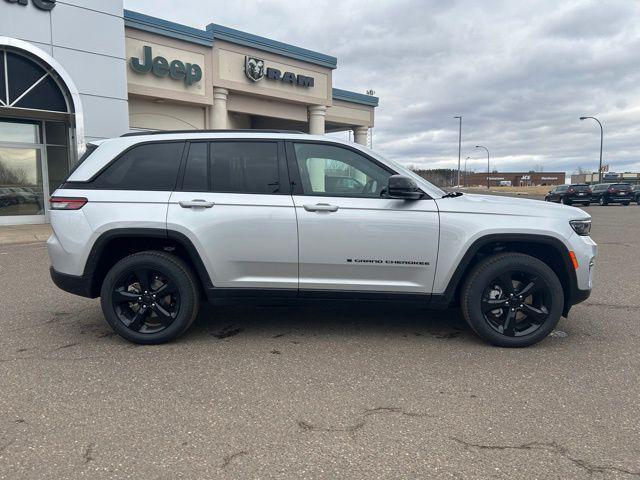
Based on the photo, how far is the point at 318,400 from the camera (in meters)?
3.26

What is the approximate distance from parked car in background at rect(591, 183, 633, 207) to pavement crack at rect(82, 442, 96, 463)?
1368 inches

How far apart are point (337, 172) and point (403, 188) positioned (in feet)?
2.08

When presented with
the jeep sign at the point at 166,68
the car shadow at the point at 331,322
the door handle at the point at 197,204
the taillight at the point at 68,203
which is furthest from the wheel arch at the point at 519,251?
the jeep sign at the point at 166,68

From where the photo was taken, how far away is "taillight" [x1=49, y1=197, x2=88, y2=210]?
4227mm

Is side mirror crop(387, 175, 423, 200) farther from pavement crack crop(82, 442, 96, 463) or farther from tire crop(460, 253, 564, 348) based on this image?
pavement crack crop(82, 442, 96, 463)

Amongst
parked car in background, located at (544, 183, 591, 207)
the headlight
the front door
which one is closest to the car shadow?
the front door

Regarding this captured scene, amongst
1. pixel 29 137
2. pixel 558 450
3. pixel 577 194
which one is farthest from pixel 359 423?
pixel 577 194

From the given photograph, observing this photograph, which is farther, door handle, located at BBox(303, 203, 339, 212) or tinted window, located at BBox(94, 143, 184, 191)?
tinted window, located at BBox(94, 143, 184, 191)

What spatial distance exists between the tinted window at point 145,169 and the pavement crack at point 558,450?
307 cm

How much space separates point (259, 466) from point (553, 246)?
9.73 feet

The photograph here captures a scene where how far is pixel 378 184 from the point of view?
4.23m

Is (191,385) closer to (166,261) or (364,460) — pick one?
(166,261)

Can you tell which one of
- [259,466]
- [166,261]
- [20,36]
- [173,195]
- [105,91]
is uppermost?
[20,36]

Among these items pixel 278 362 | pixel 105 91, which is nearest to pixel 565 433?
pixel 278 362
